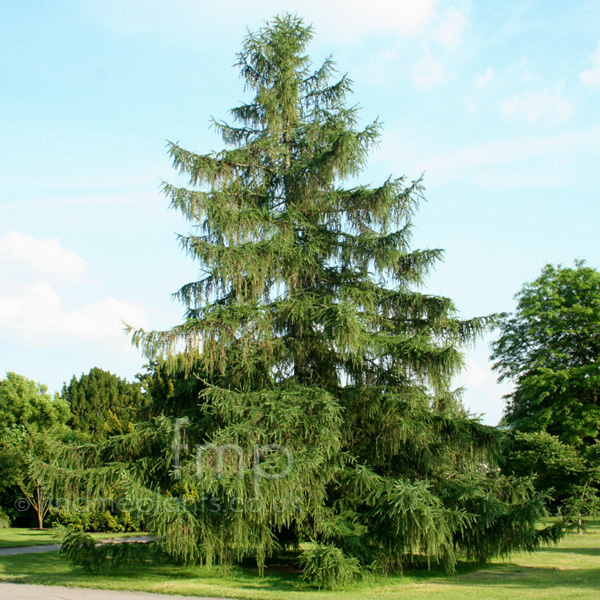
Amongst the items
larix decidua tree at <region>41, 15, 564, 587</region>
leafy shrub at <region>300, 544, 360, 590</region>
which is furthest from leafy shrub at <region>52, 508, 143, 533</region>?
leafy shrub at <region>300, 544, 360, 590</region>

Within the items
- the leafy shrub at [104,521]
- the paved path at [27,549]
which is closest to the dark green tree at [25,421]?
the leafy shrub at [104,521]

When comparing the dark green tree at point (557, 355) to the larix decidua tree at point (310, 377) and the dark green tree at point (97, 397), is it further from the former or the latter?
the dark green tree at point (97, 397)

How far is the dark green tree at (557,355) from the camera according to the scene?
26.7 m

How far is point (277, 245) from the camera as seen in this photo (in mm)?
11852

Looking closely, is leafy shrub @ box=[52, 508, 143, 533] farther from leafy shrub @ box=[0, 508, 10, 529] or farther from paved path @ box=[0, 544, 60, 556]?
leafy shrub @ box=[0, 508, 10, 529]

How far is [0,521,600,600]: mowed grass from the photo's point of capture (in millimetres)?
9609

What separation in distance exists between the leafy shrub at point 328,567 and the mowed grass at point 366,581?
0.19m

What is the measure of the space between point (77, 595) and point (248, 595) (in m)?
2.76

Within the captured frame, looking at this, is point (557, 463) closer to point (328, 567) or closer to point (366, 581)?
point (366, 581)

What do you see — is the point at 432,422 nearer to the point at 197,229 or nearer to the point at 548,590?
the point at 548,590

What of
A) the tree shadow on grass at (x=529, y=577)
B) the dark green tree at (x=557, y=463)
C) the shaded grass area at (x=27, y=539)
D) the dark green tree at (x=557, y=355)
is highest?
the dark green tree at (x=557, y=355)

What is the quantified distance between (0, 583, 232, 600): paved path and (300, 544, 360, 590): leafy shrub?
1.96m

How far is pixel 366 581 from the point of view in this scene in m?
10.6

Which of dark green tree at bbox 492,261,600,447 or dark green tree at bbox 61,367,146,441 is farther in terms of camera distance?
dark green tree at bbox 61,367,146,441
